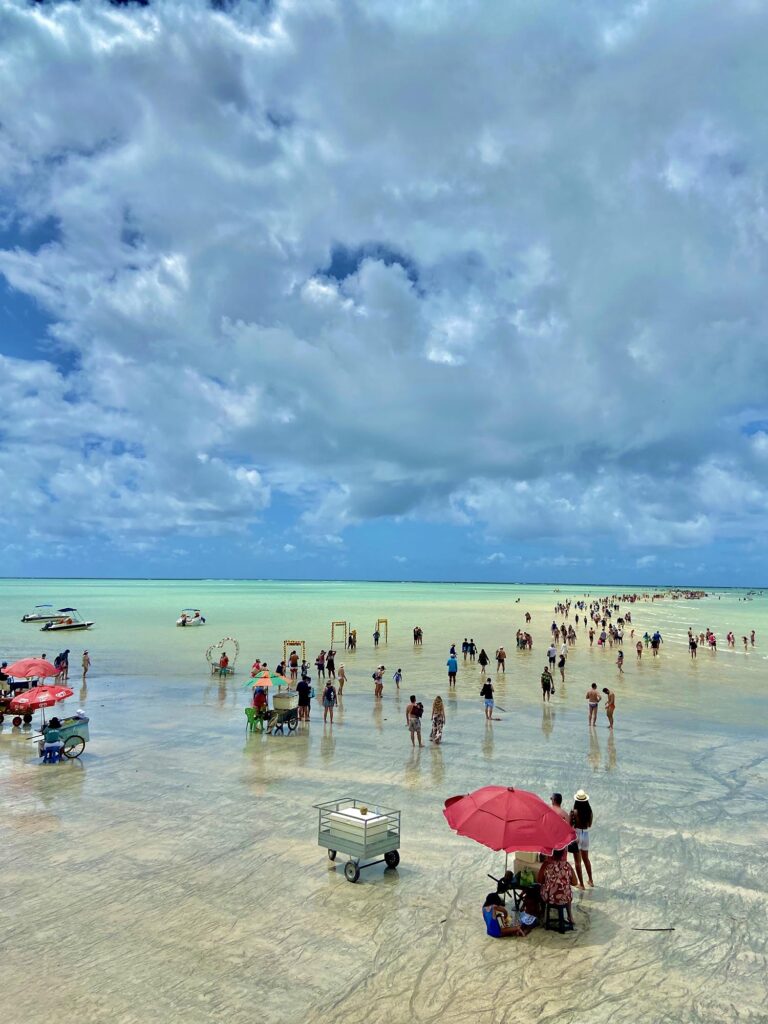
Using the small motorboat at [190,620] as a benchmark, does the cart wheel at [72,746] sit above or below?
below

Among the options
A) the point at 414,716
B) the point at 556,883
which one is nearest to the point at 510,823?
the point at 556,883

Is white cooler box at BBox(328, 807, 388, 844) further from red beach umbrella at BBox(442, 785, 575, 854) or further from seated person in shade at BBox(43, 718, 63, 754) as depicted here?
seated person in shade at BBox(43, 718, 63, 754)

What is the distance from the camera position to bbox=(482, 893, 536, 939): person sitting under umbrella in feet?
28.7

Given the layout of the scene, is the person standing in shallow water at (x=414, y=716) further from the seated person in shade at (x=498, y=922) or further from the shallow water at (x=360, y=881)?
the seated person in shade at (x=498, y=922)

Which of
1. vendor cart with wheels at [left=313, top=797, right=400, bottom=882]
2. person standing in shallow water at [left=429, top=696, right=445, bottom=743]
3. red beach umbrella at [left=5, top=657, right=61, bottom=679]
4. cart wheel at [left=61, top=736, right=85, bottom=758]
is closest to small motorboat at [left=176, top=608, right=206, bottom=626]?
red beach umbrella at [left=5, top=657, right=61, bottom=679]

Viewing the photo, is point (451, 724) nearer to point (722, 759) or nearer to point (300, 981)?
point (722, 759)

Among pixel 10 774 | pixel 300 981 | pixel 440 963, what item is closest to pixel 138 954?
pixel 300 981

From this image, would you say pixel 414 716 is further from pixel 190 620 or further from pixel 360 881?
pixel 190 620

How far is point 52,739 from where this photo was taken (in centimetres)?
1692

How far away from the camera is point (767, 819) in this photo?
13219mm

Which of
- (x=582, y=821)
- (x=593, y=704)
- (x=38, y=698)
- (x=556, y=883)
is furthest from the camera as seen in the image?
(x=593, y=704)

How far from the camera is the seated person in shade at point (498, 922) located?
874 centimetres

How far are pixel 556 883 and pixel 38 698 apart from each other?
16202mm

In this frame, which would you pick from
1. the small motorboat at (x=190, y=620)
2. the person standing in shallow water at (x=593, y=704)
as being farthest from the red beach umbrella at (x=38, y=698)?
the small motorboat at (x=190, y=620)
